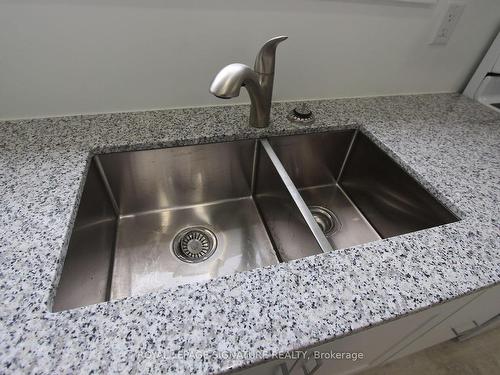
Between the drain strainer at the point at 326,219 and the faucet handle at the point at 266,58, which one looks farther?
the drain strainer at the point at 326,219

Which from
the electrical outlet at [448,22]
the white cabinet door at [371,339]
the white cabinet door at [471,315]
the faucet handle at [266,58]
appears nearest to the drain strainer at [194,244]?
the white cabinet door at [371,339]

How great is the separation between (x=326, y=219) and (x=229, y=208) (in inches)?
13.7

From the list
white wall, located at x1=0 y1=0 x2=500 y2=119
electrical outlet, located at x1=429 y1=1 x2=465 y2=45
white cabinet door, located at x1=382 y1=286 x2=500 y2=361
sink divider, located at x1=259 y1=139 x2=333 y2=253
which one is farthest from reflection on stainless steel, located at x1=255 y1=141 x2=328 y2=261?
electrical outlet, located at x1=429 y1=1 x2=465 y2=45

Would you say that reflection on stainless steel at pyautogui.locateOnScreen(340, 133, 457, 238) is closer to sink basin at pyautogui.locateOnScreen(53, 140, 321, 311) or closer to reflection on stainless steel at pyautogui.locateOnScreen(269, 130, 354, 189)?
reflection on stainless steel at pyautogui.locateOnScreen(269, 130, 354, 189)

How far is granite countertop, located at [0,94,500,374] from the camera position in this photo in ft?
1.22

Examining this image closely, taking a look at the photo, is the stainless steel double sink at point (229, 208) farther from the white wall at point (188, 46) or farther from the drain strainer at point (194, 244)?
the white wall at point (188, 46)

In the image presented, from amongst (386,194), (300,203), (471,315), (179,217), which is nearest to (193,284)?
(300,203)

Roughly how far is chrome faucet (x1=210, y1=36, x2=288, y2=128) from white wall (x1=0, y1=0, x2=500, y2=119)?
0.54 feet

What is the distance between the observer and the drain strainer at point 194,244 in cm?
78

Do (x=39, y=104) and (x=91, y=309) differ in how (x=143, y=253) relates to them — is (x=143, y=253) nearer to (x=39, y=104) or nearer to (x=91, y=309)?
(x=91, y=309)

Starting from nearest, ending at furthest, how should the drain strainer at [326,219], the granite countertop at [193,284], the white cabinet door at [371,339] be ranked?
1. the granite countertop at [193,284]
2. the white cabinet door at [371,339]
3. the drain strainer at [326,219]

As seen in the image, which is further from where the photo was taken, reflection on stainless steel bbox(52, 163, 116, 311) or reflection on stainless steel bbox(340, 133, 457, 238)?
reflection on stainless steel bbox(340, 133, 457, 238)

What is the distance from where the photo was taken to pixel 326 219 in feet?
3.10

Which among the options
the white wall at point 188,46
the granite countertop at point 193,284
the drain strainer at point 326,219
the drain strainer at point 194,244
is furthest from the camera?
the drain strainer at point 326,219
